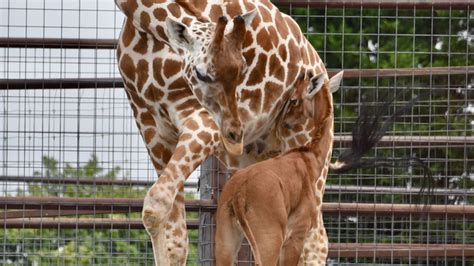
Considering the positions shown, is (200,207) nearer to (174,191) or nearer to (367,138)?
(367,138)

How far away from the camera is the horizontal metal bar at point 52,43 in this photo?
29.8 ft

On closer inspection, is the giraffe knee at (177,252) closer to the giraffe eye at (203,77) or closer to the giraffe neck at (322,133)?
the giraffe neck at (322,133)

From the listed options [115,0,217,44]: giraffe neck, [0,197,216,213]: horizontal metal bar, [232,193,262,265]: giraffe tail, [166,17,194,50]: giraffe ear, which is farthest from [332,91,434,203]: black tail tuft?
[166,17,194,50]: giraffe ear

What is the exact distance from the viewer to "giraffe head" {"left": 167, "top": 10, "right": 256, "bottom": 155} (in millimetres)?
6910

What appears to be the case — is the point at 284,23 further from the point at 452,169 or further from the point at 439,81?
the point at 439,81

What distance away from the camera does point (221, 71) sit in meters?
6.91

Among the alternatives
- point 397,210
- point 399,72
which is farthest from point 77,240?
point 399,72

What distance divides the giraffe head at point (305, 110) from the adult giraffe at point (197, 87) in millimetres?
37

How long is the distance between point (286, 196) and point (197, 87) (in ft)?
2.47

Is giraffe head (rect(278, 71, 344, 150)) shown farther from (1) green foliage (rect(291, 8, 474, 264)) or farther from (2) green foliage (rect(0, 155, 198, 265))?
(2) green foliage (rect(0, 155, 198, 265))

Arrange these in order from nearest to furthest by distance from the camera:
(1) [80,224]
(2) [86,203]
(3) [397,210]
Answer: (2) [86,203] → (3) [397,210] → (1) [80,224]

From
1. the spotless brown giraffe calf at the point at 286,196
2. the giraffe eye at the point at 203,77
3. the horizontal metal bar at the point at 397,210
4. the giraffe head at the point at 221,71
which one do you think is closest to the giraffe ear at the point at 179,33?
the giraffe head at the point at 221,71

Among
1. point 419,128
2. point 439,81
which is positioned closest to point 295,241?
point 419,128

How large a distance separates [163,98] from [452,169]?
3.30 meters
